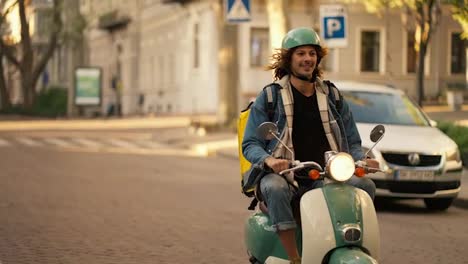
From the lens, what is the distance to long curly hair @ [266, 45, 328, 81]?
7.07m

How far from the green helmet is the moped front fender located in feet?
4.21

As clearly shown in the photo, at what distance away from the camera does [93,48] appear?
254 feet

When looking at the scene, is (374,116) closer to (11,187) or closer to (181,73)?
(11,187)

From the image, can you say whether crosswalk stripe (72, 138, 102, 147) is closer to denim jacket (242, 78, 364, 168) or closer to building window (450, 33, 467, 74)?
building window (450, 33, 467, 74)

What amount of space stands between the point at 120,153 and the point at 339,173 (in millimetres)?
20794

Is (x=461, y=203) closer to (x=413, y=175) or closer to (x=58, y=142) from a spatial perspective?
(x=413, y=175)

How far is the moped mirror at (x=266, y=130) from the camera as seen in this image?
6602 mm

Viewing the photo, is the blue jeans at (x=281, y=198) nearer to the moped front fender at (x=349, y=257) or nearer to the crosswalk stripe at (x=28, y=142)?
the moped front fender at (x=349, y=257)

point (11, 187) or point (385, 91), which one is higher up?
point (385, 91)

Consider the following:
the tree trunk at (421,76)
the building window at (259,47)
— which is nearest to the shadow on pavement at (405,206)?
the tree trunk at (421,76)

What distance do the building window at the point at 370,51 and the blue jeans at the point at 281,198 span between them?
149 feet

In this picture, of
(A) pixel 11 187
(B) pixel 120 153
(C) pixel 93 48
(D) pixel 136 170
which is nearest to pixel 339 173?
(A) pixel 11 187

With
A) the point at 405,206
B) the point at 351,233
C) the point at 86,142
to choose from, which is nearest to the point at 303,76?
the point at 351,233

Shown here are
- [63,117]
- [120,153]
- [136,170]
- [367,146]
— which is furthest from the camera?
[63,117]
